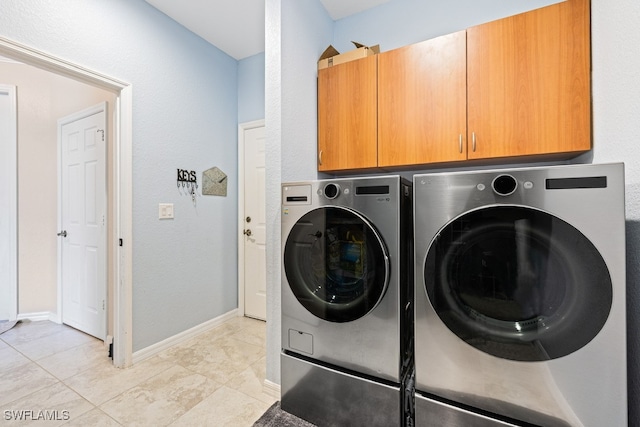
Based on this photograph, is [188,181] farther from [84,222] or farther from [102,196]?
[84,222]

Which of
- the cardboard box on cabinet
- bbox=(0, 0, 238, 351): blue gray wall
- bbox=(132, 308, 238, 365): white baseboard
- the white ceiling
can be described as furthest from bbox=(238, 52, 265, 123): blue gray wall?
bbox=(132, 308, 238, 365): white baseboard

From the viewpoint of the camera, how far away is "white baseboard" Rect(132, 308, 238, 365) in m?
2.02

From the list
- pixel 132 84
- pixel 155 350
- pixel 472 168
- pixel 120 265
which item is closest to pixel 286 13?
pixel 132 84

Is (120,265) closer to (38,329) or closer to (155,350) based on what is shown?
(155,350)

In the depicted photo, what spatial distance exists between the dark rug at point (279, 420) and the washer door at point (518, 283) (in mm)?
946

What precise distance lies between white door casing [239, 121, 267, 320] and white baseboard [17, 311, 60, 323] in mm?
1839

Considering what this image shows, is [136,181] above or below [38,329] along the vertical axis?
above

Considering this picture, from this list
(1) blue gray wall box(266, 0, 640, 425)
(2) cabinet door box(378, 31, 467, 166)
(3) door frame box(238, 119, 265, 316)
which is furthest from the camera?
(3) door frame box(238, 119, 265, 316)

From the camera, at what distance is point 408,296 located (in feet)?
4.62

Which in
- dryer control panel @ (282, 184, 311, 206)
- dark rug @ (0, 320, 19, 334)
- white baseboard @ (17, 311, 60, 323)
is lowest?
dark rug @ (0, 320, 19, 334)

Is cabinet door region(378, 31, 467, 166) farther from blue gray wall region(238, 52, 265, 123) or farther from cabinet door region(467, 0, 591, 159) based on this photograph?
blue gray wall region(238, 52, 265, 123)

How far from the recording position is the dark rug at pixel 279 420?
138cm

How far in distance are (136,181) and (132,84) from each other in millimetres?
706

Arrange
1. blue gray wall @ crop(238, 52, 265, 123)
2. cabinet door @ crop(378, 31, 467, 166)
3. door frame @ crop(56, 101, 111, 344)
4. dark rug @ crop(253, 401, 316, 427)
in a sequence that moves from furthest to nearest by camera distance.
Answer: blue gray wall @ crop(238, 52, 265, 123), door frame @ crop(56, 101, 111, 344), cabinet door @ crop(378, 31, 467, 166), dark rug @ crop(253, 401, 316, 427)
